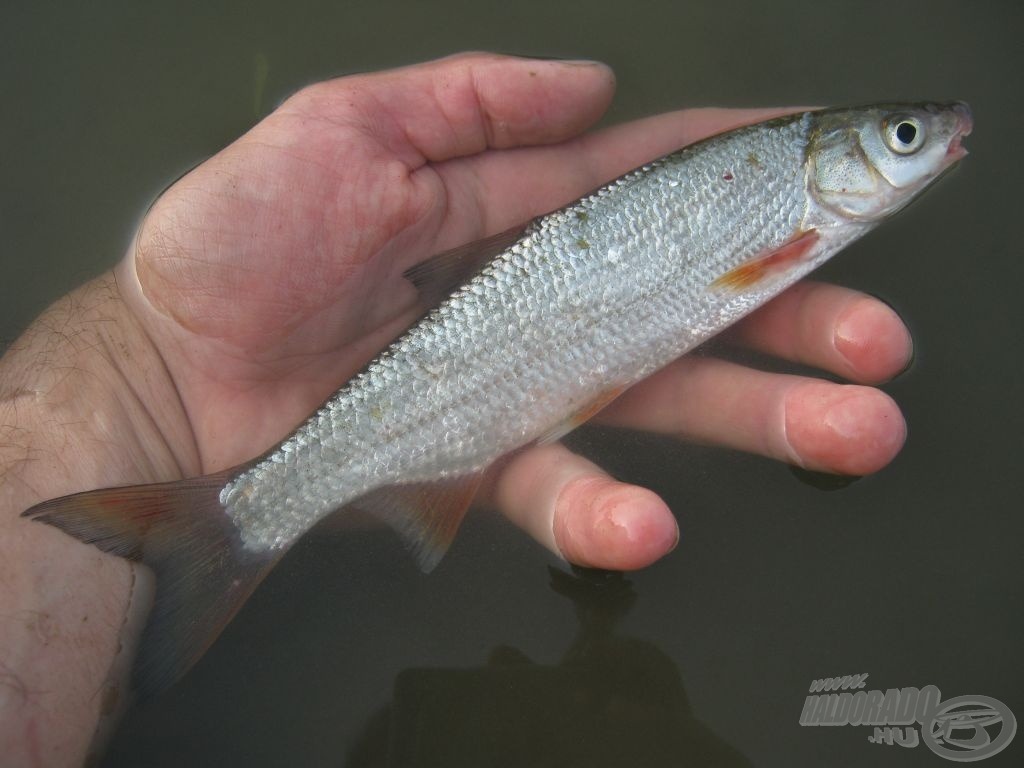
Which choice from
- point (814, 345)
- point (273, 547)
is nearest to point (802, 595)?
point (814, 345)

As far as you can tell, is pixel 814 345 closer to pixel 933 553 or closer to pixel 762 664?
pixel 933 553

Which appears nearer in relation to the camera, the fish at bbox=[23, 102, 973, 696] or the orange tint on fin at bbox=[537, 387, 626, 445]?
the fish at bbox=[23, 102, 973, 696]

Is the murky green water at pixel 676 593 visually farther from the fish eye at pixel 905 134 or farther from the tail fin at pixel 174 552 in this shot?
the fish eye at pixel 905 134

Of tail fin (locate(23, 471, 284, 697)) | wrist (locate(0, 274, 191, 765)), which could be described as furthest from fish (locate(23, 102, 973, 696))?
wrist (locate(0, 274, 191, 765))

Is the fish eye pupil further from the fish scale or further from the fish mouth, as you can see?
the fish scale

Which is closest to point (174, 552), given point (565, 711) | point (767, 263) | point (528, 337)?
point (528, 337)

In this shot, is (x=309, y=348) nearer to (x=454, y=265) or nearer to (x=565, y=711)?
(x=454, y=265)
